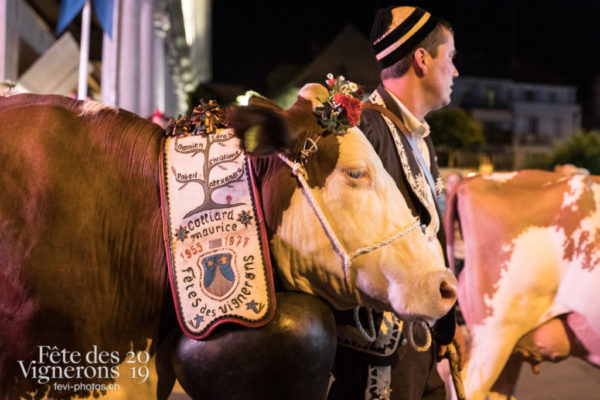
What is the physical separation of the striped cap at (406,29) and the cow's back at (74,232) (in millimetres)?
1086

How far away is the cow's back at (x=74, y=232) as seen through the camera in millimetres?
1208

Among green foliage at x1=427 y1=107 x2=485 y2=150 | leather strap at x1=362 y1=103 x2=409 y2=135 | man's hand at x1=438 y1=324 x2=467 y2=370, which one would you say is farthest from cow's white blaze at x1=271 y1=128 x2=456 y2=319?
green foliage at x1=427 y1=107 x2=485 y2=150

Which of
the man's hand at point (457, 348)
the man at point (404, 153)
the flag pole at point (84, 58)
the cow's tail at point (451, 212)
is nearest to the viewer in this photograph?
the man at point (404, 153)

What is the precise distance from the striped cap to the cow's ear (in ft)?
3.14

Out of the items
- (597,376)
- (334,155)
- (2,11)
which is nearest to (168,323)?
(334,155)

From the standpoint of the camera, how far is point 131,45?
7.41 metres

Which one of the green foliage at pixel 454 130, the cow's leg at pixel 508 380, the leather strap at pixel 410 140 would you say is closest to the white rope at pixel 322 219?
the leather strap at pixel 410 140

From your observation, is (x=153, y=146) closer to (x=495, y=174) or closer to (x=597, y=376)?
(x=495, y=174)

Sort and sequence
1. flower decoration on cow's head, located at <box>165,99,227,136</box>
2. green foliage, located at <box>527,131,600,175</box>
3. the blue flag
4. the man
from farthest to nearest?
1. green foliage, located at <box>527,131,600,175</box>
2. the blue flag
3. the man
4. flower decoration on cow's head, located at <box>165,99,227,136</box>

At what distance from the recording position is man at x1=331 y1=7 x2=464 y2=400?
5.81 ft

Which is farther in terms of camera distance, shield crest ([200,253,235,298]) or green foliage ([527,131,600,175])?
green foliage ([527,131,600,175])

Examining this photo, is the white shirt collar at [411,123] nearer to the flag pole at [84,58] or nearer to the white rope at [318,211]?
the white rope at [318,211]

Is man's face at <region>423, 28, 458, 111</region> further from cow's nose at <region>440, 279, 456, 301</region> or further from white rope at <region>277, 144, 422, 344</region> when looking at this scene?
cow's nose at <region>440, 279, 456, 301</region>

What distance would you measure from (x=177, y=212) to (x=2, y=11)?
4.44m
